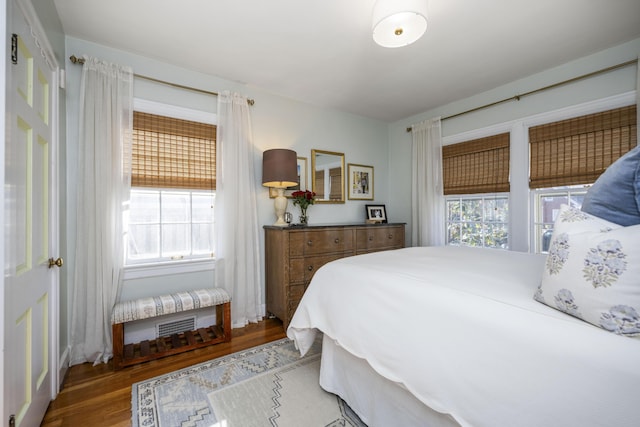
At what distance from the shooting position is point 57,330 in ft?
5.69

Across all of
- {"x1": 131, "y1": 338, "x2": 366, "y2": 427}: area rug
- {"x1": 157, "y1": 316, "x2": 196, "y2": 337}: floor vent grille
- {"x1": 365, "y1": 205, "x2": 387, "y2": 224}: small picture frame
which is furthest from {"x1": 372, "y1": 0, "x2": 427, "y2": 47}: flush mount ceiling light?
{"x1": 157, "y1": 316, "x2": 196, "y2": 337}: floor vent grille

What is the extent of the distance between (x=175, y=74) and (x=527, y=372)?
3234 millimetres

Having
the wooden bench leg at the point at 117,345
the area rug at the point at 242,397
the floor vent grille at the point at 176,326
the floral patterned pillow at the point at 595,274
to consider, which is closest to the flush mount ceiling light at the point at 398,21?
the floral patterned pillow at the point at 595,274

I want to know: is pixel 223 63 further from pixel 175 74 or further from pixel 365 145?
pixel 365 145

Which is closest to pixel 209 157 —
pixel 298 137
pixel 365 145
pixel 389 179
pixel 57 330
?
pixel 298 137

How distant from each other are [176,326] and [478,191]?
11.6ft

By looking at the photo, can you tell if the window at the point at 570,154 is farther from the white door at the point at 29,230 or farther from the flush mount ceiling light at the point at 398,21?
the white door at the point at 29,230

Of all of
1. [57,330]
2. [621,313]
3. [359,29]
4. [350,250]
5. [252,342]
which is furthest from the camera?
[350,250]

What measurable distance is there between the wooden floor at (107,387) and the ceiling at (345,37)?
258 cm

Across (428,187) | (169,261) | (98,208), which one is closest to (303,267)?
(169,261)

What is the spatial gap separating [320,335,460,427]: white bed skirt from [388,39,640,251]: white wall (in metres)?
2.40

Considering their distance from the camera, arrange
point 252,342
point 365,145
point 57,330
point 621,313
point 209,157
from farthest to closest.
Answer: point 365,145 → point 209,157 → point 252,342 → point 57,330 → point 621,313

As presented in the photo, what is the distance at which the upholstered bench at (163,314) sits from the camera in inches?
81.7

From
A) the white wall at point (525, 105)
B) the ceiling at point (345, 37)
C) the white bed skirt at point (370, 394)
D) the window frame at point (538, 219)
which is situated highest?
the ceiling at point (345, 37)
